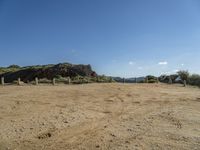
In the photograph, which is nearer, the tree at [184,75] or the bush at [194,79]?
the bush at [194,79]

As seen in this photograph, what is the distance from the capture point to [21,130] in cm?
1051

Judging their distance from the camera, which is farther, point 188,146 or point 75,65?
point 75,65

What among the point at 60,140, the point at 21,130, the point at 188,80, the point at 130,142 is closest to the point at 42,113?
the point at 21,130

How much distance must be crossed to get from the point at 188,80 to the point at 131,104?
3068 cm

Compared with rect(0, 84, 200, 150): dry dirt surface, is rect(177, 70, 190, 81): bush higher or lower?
higher

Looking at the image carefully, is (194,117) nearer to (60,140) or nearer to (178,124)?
(178,124)

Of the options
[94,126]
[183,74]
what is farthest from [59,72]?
[94,126]

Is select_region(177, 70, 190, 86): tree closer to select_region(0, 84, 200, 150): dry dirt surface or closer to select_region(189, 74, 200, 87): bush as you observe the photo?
select_region(189, 74, 200, 87): bush

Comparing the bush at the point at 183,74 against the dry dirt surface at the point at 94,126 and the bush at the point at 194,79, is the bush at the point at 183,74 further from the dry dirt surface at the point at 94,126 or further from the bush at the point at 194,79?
the dry dirt surface at the point at 94,126

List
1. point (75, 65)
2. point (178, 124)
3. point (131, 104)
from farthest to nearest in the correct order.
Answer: point (75, 65) → point (131, 104) → point (178, 124)

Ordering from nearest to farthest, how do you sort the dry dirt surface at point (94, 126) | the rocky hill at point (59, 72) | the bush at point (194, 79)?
the dry dirt surface at point (94, 126) < the bush at point (194, 79) < the rocky hill at point (59, 72)

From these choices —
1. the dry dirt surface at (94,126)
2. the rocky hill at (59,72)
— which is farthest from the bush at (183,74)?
the dry dirt surface at (94,126)

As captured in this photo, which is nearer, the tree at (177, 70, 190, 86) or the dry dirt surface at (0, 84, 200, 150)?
the dry dirt surface at (0, 84, 200, 150)

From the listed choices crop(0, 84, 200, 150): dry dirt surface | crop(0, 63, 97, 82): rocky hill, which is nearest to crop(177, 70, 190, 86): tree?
crop(0, 63, 97, 82): rocky hill
